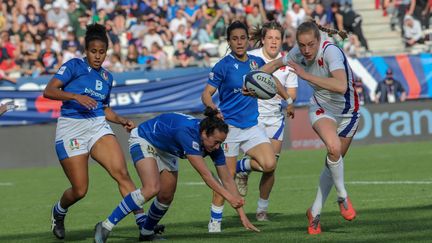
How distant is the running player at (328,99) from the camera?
35.0 feet

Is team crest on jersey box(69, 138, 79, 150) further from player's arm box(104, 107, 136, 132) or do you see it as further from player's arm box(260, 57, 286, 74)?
player's arm box(260, 57, 286, 74)

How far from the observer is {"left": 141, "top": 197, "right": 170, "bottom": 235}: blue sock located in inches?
424

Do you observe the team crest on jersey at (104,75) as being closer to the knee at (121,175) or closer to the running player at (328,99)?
the knee at (121,175)

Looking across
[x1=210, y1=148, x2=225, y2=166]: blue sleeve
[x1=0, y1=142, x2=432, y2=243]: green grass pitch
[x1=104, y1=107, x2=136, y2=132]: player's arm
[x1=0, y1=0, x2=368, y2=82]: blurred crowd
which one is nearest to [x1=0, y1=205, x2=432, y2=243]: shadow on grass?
[x1=0, y1=142, x2=432, y2=243]: green grass pitch

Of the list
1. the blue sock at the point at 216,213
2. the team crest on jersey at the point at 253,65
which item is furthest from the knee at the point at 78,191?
the team crest on jersey at the point at 253,65

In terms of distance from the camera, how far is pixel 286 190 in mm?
16344

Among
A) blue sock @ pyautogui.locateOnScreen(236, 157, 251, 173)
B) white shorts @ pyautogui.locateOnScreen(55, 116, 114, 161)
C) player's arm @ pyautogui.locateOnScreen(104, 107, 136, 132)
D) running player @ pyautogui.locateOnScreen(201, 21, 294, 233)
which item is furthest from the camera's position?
blue sock @ pyautogui.locateOnScreen(236, 157, 251, 173)

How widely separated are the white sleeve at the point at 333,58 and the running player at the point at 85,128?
2086 millimetres

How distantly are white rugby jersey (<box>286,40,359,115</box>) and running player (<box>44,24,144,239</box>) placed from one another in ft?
6.19

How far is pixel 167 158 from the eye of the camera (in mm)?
10711

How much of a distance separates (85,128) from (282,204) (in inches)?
155

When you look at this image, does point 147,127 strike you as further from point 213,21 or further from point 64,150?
point 213,21

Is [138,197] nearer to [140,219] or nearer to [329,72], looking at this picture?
[140,219]

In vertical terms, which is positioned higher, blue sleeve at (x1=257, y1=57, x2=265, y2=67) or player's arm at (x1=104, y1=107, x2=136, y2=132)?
blue sleeve at (x1=257, y1=57, x2=265, y2=67)
